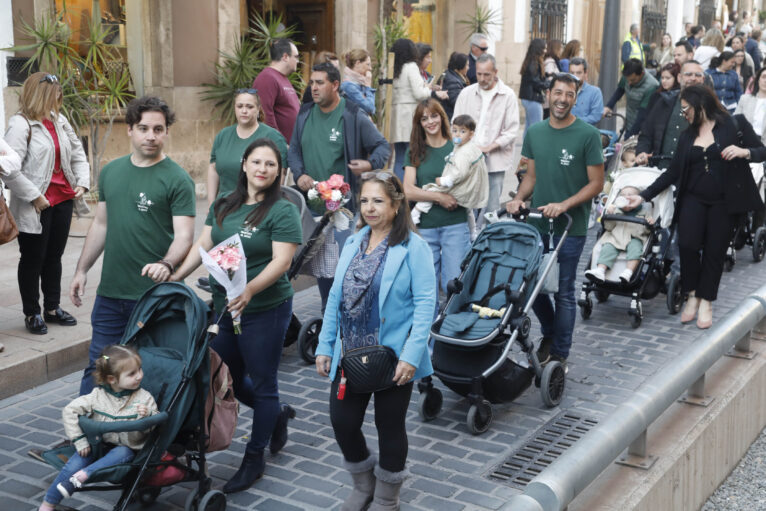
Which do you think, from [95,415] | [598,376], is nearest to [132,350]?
[95,415]

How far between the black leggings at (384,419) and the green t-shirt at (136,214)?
4.59 feet

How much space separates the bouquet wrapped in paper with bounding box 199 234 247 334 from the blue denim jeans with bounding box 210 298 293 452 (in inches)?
13.9

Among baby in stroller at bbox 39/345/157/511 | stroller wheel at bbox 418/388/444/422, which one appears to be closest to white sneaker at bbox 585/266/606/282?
stroller wheel at bbox 418/388/444/422

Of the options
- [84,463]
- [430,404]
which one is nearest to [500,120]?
[430,404]

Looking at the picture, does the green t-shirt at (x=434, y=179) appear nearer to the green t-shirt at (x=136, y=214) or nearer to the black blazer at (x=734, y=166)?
the black blazer at (x=734, y=166)

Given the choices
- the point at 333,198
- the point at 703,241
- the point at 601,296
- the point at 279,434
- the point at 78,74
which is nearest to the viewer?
the point at 279,434

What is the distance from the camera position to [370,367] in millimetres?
4355

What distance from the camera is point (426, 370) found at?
4.54m

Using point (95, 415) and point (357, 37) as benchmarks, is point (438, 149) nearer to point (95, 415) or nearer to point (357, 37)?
point (95, 415)

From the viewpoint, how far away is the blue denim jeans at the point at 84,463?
4.27 meters

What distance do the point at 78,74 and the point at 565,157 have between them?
6.32 metres

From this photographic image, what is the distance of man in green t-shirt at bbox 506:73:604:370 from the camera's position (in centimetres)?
670

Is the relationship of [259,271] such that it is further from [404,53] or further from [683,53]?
[683,53]

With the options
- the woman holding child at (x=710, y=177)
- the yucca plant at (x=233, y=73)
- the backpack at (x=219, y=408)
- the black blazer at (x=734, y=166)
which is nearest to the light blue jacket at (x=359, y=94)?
the woman holding child at (x=710, y=177)
